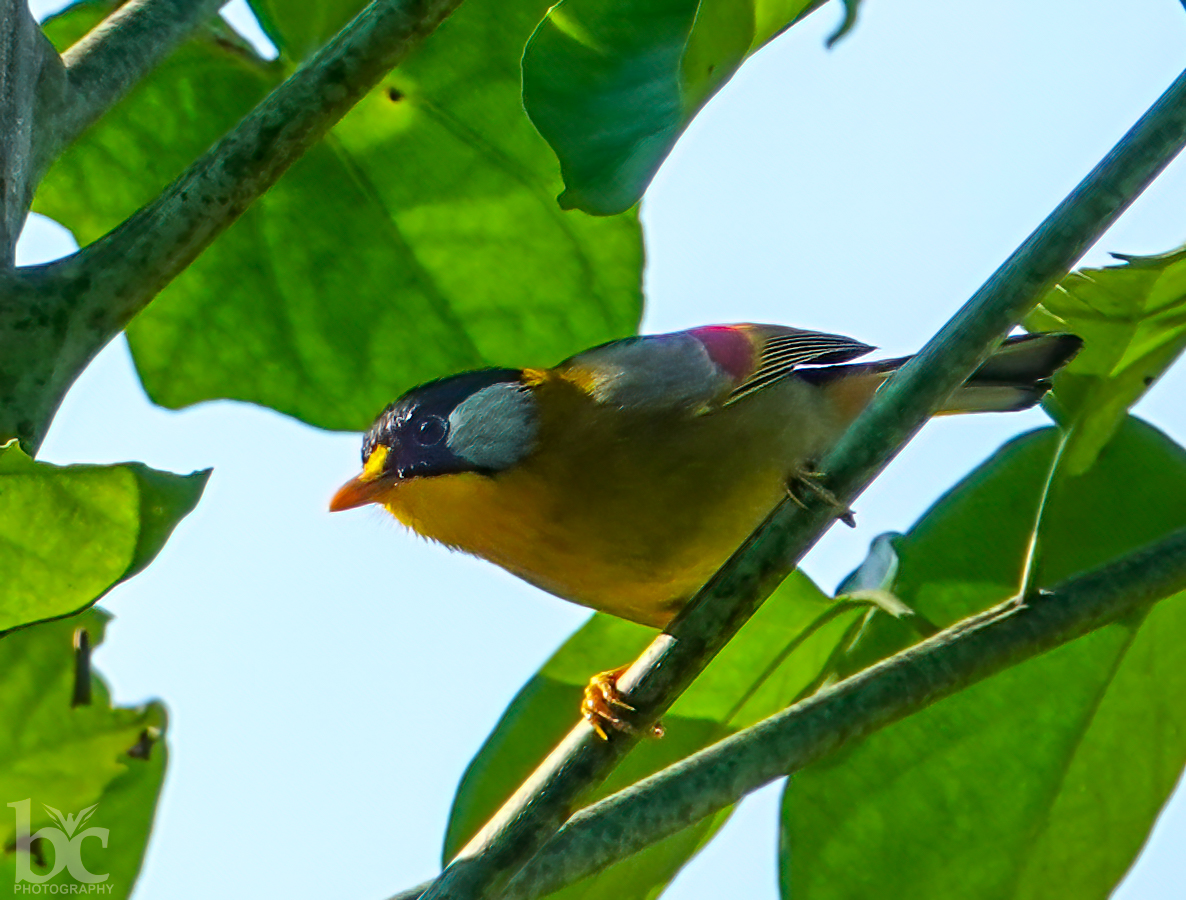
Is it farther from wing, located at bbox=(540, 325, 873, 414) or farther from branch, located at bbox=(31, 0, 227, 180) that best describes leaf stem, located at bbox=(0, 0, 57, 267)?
wing, located at bbox=(540, 325, 873, 414)

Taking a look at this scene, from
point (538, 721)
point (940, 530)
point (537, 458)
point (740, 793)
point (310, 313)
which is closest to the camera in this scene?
point (740, 793)

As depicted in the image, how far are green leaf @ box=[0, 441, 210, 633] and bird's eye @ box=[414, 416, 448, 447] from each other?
127 cm

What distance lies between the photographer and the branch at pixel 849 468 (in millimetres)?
Result: 1103

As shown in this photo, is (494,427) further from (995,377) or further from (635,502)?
(995,377)

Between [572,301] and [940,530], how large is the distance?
0.66m

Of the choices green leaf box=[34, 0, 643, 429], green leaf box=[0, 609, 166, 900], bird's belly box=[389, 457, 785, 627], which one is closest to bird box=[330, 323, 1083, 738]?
bird's belly box=[389, 457, 785, 627]

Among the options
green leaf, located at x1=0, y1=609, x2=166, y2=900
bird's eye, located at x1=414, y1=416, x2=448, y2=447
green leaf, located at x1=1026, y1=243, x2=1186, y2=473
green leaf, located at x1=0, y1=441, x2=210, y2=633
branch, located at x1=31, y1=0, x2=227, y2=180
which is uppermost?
bird's eye, located at x1=414, y1=416, x2=448, y2=447

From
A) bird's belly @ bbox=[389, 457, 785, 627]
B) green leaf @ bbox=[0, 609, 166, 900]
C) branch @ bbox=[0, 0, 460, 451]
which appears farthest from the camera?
bird's belly @ bbox=[389, 457, 785, 627]

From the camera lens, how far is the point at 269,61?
6.81 feet

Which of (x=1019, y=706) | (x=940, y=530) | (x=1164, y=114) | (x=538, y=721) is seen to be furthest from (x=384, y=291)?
(x=1164, y=114)

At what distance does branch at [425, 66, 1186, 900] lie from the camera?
110 cm

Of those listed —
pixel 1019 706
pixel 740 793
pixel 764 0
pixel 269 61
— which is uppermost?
pixel 269 61

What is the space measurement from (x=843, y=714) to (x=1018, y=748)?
69cm

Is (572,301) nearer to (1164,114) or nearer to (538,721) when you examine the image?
(538,721)
